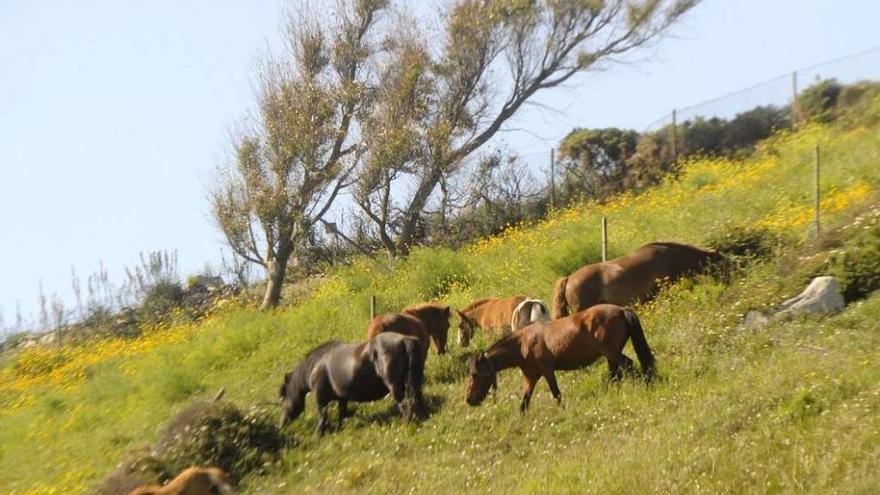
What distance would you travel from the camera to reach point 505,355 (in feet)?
54.5

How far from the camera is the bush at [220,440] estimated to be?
17.0 meters

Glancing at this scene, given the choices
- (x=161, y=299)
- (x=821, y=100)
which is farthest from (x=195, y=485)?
(x=161, y=299)

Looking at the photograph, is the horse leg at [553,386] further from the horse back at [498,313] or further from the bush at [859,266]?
the bush at [859,266]

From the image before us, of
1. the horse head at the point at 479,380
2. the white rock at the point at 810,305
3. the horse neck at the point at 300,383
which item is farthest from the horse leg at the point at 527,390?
the horse neck at the point at 300,383

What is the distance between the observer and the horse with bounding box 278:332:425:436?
1717 cm

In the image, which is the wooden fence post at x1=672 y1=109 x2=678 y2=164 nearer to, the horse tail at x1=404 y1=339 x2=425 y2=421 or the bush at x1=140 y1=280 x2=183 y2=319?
the bush at x1=140 y1=280 x2=183 y2=319

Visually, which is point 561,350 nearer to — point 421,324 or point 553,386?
point 553,386

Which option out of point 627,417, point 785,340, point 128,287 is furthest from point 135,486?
point 128,287

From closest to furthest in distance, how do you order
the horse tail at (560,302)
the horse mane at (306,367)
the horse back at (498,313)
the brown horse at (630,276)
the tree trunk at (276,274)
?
1. the horse mane at (306,367)
2. the brown horse at (630,276)
3. the horse tail at (560,302)
4. the horse back at (498,313)
5. the tree trunk at (276,274)

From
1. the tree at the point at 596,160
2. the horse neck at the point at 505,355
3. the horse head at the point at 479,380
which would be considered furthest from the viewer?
the tree at the point at 596,160

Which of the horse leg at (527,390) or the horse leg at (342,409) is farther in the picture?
the horse leg at (342,409)

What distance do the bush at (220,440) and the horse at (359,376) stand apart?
2.56ft

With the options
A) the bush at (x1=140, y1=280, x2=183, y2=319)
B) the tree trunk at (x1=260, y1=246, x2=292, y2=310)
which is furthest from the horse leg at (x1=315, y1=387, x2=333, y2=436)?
the bush at (x1=140, y1=280, x2=183, y2=319)

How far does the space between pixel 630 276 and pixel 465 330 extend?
2774 millimetres
